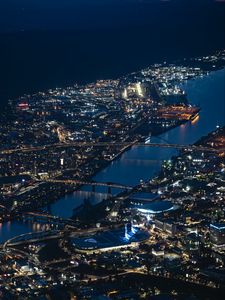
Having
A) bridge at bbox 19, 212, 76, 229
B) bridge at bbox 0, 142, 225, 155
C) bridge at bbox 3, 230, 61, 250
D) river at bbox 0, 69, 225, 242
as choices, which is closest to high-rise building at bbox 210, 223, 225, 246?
bridge at bbox 19, 212, 76, 229

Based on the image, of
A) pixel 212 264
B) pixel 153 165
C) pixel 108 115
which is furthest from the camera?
pixel 108 115

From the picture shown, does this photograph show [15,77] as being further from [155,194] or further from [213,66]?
[155,194]

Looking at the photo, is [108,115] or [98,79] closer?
[108,115]

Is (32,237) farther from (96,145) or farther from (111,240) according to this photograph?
(96,145)

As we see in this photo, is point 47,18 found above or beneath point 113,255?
above

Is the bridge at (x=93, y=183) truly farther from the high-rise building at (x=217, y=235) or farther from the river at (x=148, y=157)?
the high-rise building at (x=217, y=235)

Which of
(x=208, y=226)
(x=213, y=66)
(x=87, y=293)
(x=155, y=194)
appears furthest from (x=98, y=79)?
(x=87, y=293)

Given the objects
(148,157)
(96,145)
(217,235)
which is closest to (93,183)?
(148,157)
